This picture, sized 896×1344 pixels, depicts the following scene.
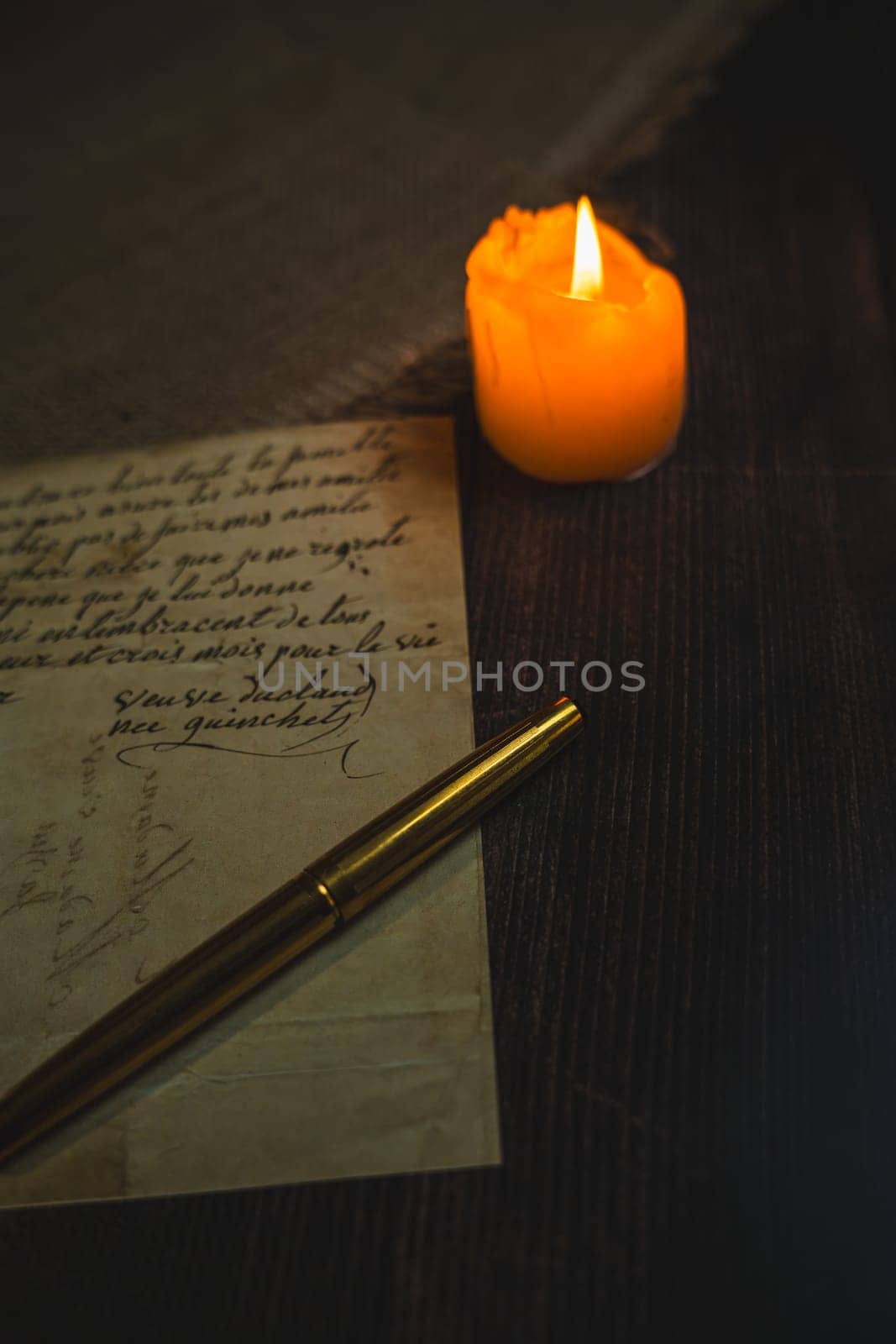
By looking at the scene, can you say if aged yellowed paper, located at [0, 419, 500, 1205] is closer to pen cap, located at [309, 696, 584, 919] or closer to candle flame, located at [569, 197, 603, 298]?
pen cap, located at [309, 696, 584, 919]

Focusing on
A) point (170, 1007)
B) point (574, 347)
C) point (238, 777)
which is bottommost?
point (170, 1007)

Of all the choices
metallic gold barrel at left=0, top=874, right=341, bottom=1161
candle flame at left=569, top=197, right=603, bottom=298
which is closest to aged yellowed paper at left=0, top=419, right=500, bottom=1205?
metallic gold barrel at left=0, top=874, right=341, bottom=1161

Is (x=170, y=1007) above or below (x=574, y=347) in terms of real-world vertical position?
below

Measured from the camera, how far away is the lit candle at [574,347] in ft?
1.76

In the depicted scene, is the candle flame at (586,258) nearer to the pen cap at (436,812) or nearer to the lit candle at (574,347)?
the lit candle at (574,347)

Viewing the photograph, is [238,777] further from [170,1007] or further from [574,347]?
[574,347]

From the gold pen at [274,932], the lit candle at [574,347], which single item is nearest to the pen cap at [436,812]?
the gold pen at [274,932]

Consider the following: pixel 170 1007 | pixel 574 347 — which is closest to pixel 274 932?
pixel 170 1007

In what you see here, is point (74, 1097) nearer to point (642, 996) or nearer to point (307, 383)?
point (642, 996)

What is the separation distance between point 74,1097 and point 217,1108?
0.05 meters

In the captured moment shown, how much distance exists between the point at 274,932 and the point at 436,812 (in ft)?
0.27

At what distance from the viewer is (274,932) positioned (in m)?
0.43

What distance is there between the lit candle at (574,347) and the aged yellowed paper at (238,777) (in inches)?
2.9

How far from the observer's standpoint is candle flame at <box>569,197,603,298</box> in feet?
1.81
